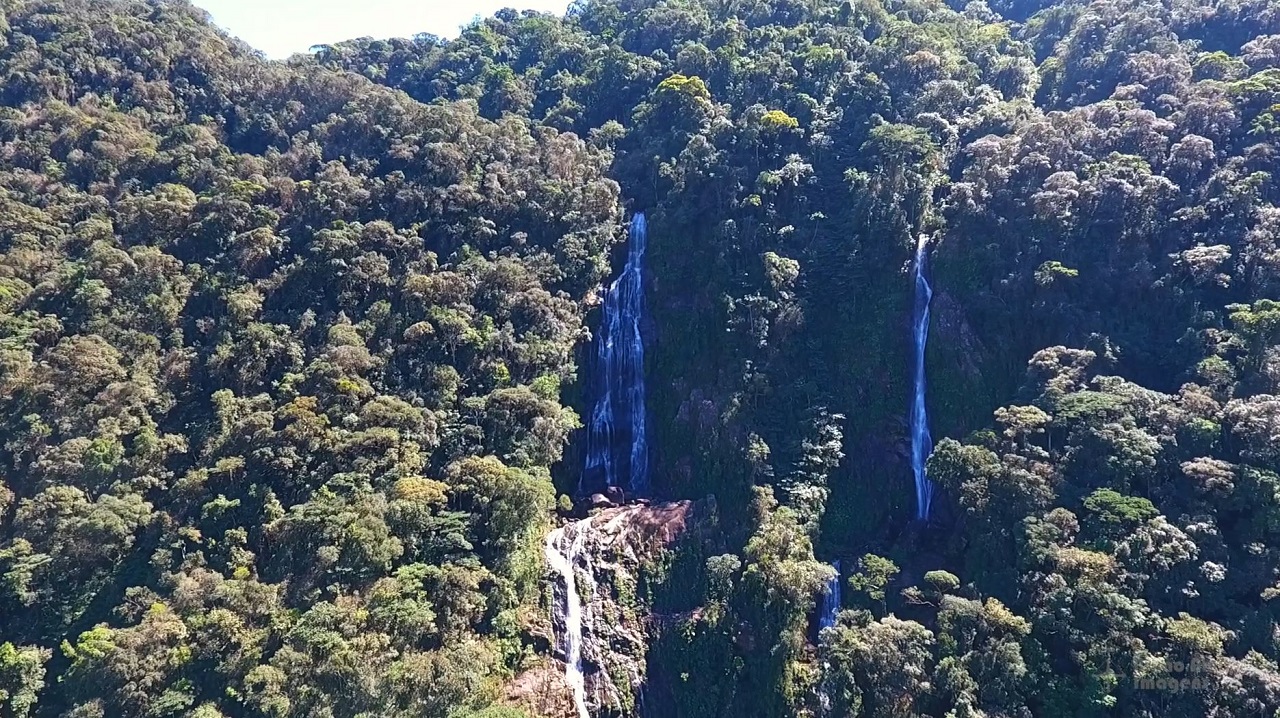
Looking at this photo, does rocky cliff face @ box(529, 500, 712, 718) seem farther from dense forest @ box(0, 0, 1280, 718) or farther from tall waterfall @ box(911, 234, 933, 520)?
tall waterfall @ box(911, 234, 933, 520)

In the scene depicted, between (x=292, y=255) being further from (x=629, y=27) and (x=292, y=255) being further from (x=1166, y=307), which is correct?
(x=1166, y=307)

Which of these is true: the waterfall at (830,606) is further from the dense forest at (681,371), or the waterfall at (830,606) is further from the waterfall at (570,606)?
the waterfall at (570,606)

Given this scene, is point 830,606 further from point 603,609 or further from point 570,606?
point 570,606

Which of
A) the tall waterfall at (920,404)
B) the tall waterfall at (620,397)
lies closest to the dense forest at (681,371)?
the tall waterfall at (920,404)

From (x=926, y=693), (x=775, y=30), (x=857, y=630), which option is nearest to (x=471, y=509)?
(x=857, y=630)

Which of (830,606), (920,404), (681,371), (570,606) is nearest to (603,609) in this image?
(570,606)

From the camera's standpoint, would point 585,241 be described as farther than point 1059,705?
Yes
